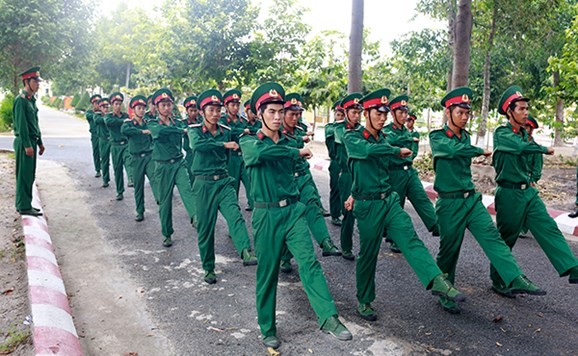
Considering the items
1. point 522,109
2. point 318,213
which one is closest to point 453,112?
point 522,109

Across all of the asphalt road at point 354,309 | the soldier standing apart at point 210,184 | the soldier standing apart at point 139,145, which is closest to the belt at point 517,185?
the asphalt road at point 354,309

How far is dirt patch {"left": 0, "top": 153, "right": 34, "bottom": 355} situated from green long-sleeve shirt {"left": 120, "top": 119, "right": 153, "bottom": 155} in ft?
6.31

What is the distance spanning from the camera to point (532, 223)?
4879mm

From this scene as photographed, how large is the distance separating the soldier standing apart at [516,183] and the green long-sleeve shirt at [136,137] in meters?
5.00

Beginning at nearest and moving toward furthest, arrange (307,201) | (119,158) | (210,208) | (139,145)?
(210,208)
(307,201)
(139,145)
(119,158)

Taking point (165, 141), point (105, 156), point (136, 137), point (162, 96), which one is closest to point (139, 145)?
point (136, 137)

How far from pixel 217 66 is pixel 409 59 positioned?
238 inches

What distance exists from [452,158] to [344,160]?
243 cm

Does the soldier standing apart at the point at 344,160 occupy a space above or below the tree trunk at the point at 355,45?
below

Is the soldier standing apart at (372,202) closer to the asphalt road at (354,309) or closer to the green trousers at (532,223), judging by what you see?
the asphalt road at (354,309)

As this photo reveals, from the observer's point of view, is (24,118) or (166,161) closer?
(166,161)

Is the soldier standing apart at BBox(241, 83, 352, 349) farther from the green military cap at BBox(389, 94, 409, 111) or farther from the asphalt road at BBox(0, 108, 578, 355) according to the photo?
the green military cap at BBox(389, 94, 409, 111)

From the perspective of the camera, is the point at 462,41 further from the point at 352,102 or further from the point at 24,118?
the point at 24,118

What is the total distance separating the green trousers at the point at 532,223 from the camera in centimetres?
462
